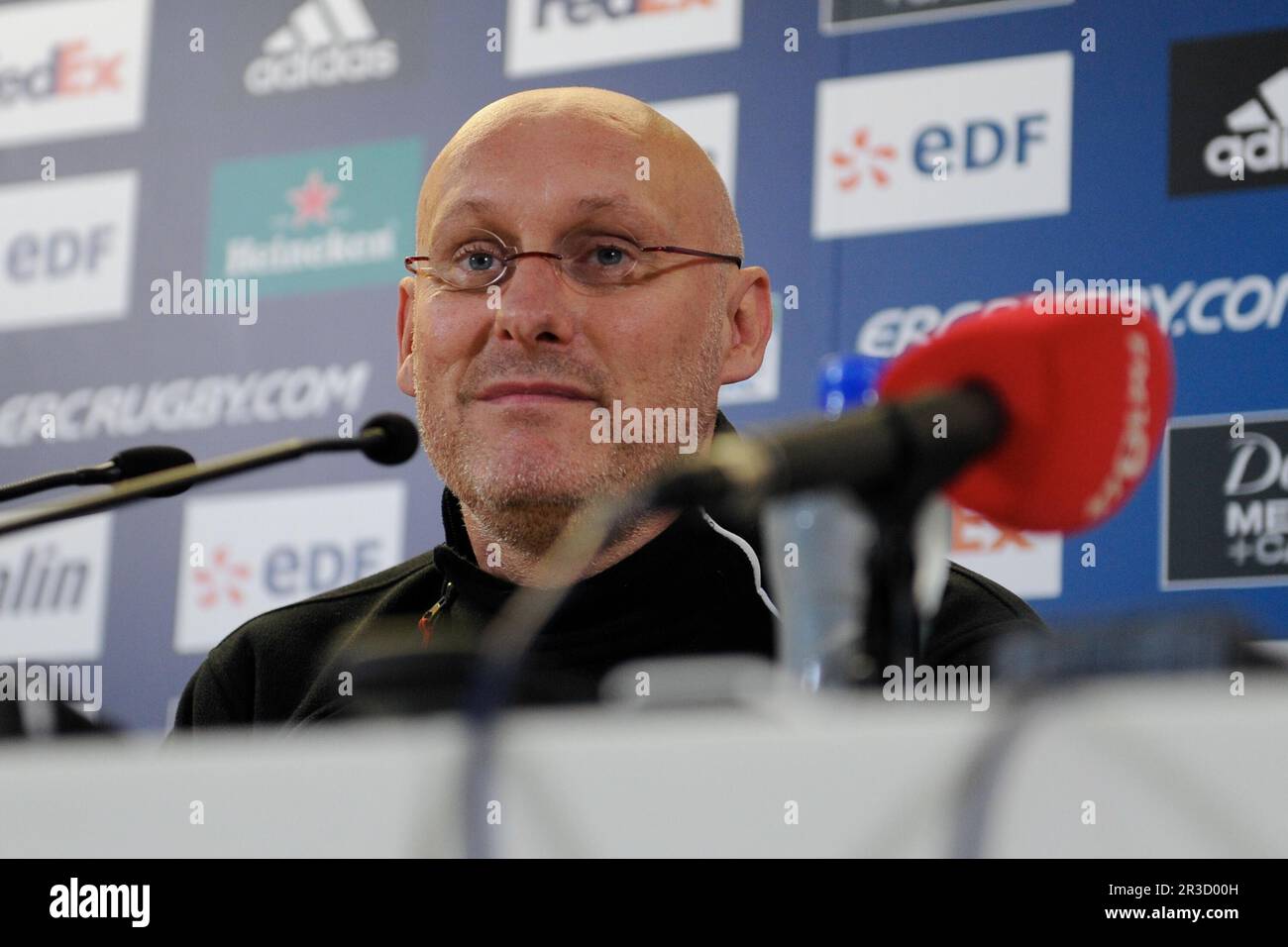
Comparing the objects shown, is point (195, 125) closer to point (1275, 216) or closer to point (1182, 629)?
point (1275, 216)

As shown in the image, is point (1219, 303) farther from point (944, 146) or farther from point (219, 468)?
point (219, 468)

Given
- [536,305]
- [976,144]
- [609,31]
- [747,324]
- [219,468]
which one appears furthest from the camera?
[609,31]

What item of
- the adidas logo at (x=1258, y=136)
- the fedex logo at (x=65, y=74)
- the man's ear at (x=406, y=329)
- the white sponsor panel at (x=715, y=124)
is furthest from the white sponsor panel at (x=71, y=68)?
the adidas logo at (x=1258, y=136)

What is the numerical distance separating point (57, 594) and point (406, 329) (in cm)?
129

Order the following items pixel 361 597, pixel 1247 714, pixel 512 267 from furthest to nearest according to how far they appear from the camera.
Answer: pixel 361 597 → pixel 512 267 → pixel 1247 714

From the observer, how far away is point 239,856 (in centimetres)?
47

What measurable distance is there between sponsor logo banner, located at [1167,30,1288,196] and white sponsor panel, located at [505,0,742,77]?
652 millimetres

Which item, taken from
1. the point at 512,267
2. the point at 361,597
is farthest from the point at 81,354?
the point at 512,267

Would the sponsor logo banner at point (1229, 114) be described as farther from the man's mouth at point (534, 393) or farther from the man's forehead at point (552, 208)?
the man's mouth at point (534, 393)

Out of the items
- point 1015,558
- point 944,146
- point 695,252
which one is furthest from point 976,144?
point 695,252

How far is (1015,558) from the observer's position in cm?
212

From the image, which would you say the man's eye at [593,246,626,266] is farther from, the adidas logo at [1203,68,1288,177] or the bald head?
the adidas logo at [1203,68,1288,177]

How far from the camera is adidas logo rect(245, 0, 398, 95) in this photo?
2.80 meters

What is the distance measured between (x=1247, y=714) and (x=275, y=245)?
2.53 metres
